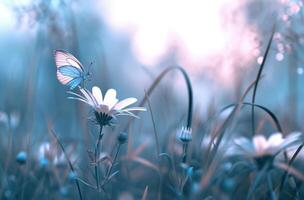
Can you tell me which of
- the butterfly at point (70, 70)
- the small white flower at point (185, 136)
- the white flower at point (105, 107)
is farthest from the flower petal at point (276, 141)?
the butterfly at point (70, 70)

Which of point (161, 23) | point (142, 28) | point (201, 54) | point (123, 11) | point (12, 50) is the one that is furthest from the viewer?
point (12, 50)

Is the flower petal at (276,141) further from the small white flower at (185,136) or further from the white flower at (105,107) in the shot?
the white flower at (105,107)

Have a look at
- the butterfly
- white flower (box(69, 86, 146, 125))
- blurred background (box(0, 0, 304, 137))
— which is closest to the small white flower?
white flower (box(69, 86, 146, 125))

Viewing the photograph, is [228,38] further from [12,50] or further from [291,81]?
[12,50]

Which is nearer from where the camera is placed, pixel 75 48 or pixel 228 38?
pixel 75 48

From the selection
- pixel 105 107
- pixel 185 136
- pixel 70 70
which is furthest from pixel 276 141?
pixel 70 70

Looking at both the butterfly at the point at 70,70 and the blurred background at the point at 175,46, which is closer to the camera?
the butterfly at the point at 70,70

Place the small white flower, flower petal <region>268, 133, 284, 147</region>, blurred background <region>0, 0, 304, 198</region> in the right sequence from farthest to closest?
blurred background <region>0, 0, 304, 198</region> < the small white flower < flower petal <region>268, 133, 284, 147</region>

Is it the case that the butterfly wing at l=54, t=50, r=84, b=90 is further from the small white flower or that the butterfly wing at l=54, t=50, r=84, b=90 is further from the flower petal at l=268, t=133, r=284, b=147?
the flower petal at l=268, t=133, r=284, b=147

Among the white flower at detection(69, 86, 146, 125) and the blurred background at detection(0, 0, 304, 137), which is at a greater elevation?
the blurred background at detection(0, 0, 304, 137)

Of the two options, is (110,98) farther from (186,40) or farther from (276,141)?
(186,40)

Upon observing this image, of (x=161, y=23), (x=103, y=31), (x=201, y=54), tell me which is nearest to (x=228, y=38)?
(x=201, y=54)
